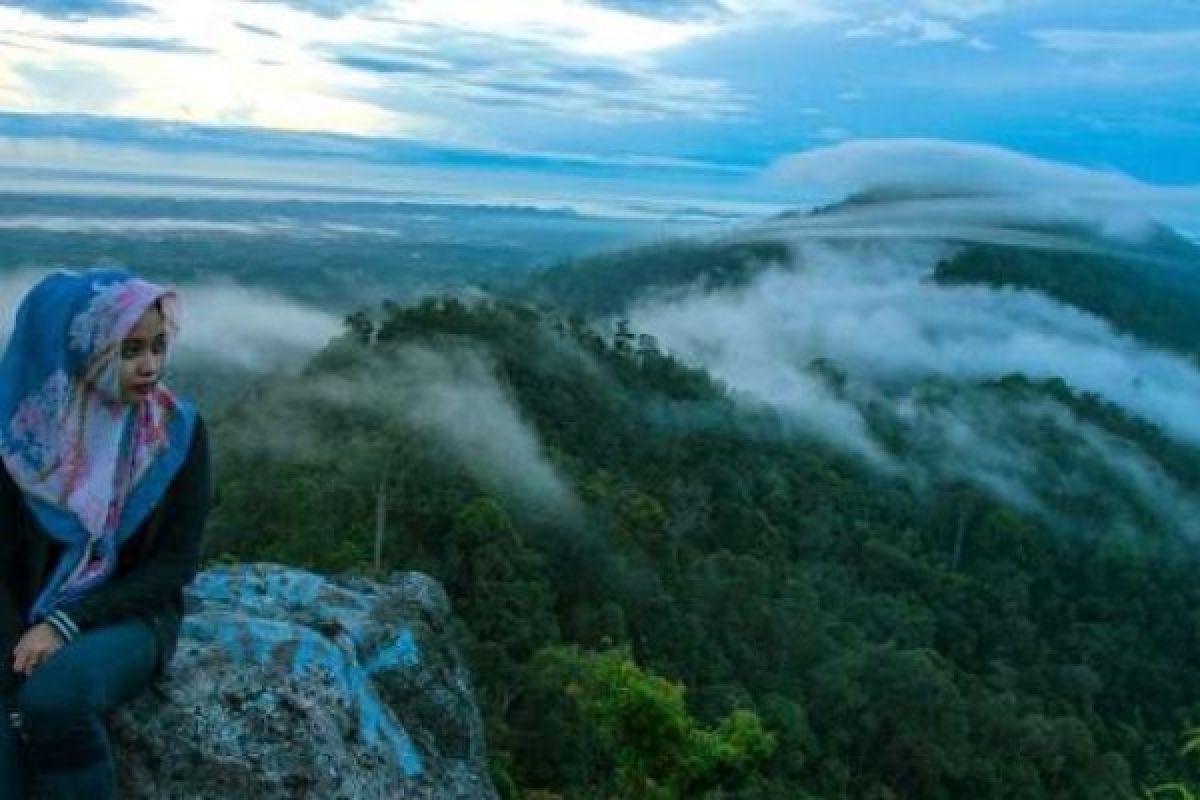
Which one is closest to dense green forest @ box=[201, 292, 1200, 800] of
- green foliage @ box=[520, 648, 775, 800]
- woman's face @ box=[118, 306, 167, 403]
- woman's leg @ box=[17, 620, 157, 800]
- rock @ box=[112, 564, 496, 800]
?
green foliage @ box=[520, 648, 775, 800]

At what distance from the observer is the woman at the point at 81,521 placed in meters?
3.15

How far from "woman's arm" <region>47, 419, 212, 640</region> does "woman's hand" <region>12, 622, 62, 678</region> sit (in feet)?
0.09

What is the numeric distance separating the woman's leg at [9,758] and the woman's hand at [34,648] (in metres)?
0.09

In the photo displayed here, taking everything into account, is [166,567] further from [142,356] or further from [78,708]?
[142,356]

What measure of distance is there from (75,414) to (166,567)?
45 cm

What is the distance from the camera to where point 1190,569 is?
7862cm

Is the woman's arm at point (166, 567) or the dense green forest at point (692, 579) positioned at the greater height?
the woman's arm at point (166, 567)

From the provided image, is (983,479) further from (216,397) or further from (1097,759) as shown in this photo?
(216,397)

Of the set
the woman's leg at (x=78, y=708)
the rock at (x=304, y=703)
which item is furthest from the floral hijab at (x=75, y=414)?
the rock at (x=304, y=703)

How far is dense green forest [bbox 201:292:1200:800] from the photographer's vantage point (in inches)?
866

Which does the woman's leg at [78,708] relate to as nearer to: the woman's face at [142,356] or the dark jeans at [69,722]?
the dark jeans at [69,722]

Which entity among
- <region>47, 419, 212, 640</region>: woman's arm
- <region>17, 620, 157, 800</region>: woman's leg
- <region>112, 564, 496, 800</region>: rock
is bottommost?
<region>112, 564, 496, 800</region>: rock

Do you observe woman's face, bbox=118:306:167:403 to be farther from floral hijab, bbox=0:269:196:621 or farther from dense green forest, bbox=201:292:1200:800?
dense green forest, bbox=201:292:1200:800

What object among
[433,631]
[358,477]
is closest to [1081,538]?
[358,477]
